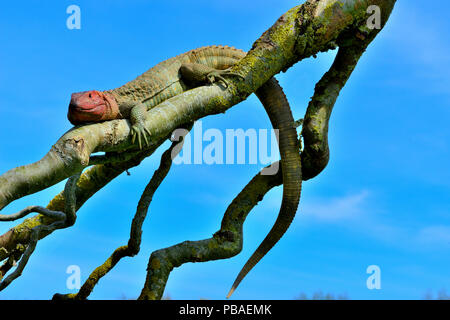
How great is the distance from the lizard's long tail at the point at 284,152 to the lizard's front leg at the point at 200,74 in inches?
30.8

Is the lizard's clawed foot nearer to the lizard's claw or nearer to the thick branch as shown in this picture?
the thick branch

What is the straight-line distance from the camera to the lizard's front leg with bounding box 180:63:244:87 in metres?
6.67

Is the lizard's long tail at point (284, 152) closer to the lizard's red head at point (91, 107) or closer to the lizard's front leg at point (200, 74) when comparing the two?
the lizard's front leg at point (200, 74)

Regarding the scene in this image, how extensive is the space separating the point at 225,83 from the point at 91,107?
5.40ft

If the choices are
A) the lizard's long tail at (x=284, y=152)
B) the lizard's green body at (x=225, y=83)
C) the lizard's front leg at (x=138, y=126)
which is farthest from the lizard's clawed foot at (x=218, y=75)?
the lizard's front leg at (x=138, y=126)

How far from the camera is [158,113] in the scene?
6.09 meters

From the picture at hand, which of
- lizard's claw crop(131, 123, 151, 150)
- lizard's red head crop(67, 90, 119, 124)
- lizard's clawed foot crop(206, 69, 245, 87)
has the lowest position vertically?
lizard's claw crop(131, 123, 151, 150)

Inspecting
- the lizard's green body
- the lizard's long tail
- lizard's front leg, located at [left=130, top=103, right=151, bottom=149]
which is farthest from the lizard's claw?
the lizard's long tail

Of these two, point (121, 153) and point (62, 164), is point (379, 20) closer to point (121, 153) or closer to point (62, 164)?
point (121, 153)

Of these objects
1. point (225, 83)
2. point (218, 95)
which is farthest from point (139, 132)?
point (225, 83)

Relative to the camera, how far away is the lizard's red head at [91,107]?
586cm

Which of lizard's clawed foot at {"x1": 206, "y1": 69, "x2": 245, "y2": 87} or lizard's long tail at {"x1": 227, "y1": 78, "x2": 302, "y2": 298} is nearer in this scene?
lizard's clawed foot at {"x1": 206, "y1": 69, "x2": 245, "y2": 87}

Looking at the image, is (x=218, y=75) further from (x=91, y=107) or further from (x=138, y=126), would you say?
(x=91, y=107)
